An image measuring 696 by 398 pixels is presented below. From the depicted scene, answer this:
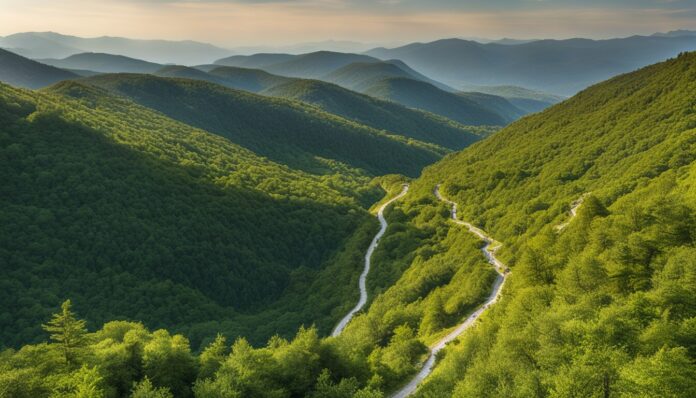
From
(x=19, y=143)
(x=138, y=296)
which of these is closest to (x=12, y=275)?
(x=138, y=296)

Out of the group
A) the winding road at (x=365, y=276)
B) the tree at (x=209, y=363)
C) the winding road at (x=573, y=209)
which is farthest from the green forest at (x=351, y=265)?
the winding road at (x=365, y=276)

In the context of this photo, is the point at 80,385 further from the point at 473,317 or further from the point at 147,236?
the point at 147,236

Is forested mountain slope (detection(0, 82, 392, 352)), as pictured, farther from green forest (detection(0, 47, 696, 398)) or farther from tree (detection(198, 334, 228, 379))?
tree (detection(198, 334, 228, 379))

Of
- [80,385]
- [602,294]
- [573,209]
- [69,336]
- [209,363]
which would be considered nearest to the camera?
[80,385]

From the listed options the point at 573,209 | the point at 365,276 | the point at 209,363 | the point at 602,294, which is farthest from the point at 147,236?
the point at 602,294

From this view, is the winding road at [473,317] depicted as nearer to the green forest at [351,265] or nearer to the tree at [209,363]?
the green forest at [351,265]

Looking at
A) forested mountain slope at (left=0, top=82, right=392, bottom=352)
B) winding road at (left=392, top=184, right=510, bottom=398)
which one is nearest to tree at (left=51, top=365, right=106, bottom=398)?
winding road at (left=392, top=184, right=510, bottom=398)
